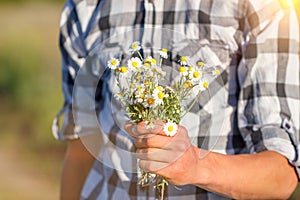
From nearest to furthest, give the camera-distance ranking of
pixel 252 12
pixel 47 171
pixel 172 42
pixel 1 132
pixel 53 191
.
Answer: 1. pixel 172 42
2. pixel 252 12
3. pixel 53 191
4. pixel 47 171
5. pixel 1 132

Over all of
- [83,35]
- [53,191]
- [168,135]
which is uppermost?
[83,35]

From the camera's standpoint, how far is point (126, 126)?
1.00 meters

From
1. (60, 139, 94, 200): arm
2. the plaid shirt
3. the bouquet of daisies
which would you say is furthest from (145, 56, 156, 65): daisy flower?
(60, 139, 94, 200): arm

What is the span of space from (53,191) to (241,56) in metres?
3.03

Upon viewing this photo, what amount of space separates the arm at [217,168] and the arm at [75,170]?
477 mm

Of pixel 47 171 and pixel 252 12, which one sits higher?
pixel 252 12

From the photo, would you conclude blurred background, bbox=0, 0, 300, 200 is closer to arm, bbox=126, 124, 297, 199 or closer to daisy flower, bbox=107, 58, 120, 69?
arm, bbox=126, 124, 297, 199

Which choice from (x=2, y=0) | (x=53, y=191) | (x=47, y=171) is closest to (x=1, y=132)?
(x=47, y=171)

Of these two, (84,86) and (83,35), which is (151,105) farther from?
(83,35)

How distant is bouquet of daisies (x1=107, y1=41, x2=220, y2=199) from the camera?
95cm

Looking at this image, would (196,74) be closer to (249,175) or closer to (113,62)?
(113,62)

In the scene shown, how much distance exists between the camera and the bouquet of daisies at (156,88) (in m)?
0.95

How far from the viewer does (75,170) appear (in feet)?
5.12

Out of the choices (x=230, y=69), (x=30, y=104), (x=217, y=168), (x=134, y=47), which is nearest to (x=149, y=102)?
(x=134, y=47)
